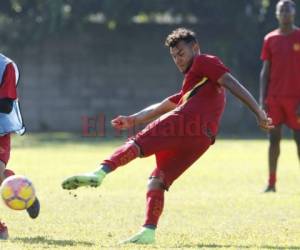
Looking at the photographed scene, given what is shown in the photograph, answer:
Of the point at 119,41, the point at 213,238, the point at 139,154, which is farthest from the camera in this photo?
the point at 119,41

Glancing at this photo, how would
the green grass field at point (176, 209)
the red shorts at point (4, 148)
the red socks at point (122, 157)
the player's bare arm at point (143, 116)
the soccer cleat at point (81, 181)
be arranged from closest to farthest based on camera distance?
the soccer cleat at point (81, 181) → the red socks at point (122, 157) → the green grass field at point (176, 209) → the player's bare arm at point (143, 116) → the red shorts at point (4, 148)

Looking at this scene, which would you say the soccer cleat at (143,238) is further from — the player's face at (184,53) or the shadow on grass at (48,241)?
the player's face at (184,53)

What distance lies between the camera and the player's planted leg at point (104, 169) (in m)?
7.59

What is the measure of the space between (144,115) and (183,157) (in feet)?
2.12

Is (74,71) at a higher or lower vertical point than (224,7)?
lower

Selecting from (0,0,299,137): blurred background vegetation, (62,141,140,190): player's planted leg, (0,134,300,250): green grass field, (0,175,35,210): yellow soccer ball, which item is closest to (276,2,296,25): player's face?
(0,134,300,250): green grass field

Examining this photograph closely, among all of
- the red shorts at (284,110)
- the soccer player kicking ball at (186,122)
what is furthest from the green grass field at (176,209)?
the red shorts at (284,110)

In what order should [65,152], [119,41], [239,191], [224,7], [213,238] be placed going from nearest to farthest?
[213,238], [239,191], [65,152], [224,7], [119,41]

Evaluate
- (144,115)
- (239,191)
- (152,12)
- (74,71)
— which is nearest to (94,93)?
(74,71)

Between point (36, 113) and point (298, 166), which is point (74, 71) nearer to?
point (36, 113)

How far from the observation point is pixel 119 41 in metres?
30.8

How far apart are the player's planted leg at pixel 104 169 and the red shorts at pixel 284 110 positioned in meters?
5.56

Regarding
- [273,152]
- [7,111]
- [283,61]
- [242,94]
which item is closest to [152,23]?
[283,61]

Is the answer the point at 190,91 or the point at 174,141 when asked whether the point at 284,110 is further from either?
the point at 174,141
